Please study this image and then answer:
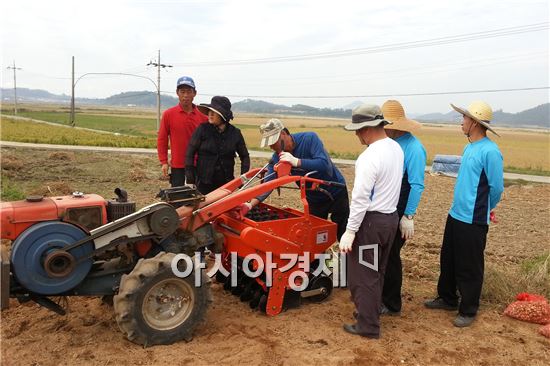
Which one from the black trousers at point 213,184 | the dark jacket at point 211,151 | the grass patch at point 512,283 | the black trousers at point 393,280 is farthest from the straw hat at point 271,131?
the grass patch at point 512,283

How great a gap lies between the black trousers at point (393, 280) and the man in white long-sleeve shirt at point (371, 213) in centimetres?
47

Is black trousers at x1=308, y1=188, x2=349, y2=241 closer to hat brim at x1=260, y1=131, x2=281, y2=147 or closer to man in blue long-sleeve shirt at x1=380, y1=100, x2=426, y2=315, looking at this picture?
man in blue long-sleeve shirt at x1=380, y1=100, x2=426, y2=315

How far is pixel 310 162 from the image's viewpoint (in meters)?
4.37

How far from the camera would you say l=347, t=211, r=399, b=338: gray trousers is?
3.75m

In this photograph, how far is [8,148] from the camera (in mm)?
16781

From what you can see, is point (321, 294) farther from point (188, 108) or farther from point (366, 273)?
point (188, 108)

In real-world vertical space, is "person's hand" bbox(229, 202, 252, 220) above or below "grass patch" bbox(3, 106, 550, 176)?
below

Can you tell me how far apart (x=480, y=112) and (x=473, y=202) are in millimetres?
795

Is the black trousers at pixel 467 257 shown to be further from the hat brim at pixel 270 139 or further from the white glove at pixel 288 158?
the hat brim at pixel 270 139

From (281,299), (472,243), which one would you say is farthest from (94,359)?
(472,243)

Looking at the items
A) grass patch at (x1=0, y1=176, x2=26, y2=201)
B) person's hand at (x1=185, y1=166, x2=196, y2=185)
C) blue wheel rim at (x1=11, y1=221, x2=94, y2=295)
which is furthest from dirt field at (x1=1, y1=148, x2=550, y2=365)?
grass patch at (x1=0, y1=176, x2=26, y2=201)

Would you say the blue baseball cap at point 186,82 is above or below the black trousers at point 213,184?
above

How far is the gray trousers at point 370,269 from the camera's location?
3.75 metres

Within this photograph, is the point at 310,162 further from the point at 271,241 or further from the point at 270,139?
the point at 271,241
